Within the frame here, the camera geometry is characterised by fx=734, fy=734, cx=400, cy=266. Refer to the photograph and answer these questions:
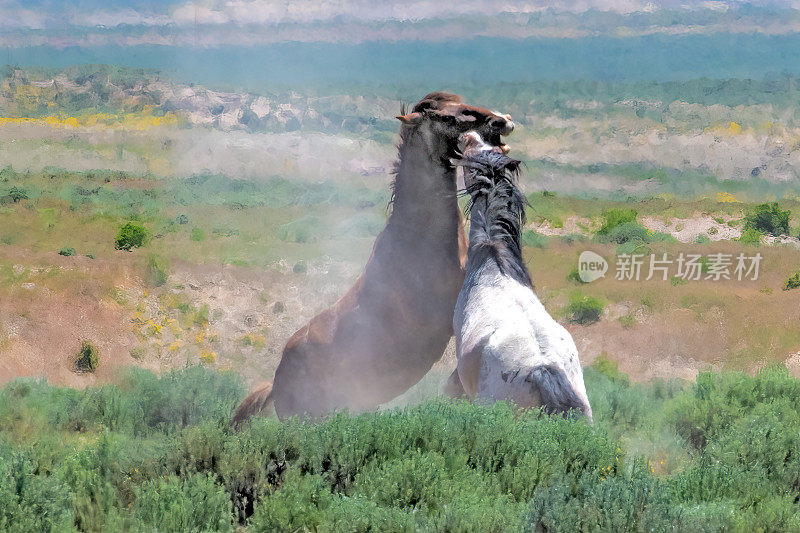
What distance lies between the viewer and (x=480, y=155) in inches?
176

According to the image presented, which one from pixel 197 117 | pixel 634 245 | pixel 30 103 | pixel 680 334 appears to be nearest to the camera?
pixel 680 334

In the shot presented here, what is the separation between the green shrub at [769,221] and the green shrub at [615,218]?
11.7 ft

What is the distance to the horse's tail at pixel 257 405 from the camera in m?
5.59

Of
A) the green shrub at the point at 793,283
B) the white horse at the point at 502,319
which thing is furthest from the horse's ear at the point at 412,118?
the green shrub at the point at 793,283

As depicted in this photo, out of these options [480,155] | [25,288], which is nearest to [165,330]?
[25,288]

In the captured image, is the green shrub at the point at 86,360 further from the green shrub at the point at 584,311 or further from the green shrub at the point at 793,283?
the green shrub at the point at 793,283

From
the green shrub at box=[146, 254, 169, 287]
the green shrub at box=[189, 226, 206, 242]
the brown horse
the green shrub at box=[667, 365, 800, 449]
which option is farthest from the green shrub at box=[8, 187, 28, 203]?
the green shrub at box=[667, 365, 800, 449]

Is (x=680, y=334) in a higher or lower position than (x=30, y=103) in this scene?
lower

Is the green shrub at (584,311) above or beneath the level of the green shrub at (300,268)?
above

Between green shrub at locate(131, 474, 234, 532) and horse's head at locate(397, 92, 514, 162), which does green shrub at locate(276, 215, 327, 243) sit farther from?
green shrub at locate(131, 474, 234, 532)

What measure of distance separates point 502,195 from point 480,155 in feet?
0.91

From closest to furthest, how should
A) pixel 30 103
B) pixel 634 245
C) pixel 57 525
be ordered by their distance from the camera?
pixel 57 525 → pixel 634 245 → pixel 30 103

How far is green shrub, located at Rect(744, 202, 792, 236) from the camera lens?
Answer: 75.2ft

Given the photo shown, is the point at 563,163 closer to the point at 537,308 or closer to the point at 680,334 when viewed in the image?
the point at 680,334
